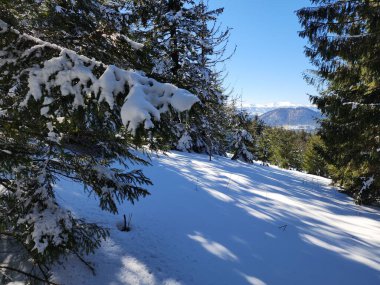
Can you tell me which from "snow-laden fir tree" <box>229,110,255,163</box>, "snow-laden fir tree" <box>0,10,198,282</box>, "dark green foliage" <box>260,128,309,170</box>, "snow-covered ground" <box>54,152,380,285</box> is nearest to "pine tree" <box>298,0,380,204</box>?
"snow-covered ground" <box>54,152,380,285</box>

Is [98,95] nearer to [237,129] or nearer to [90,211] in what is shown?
[90,211]

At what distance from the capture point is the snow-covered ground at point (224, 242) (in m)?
3.75

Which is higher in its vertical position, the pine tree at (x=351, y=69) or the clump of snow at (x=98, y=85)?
the pine tree at (x=351, y=69)

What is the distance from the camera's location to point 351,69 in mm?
7645

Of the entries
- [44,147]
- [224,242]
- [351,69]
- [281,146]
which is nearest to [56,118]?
[44,147]

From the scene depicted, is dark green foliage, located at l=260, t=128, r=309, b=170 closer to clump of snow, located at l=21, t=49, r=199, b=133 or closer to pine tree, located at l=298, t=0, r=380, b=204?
pine tree, located at l=298, t=0, r=380, b=204

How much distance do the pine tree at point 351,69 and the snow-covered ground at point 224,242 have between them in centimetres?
220

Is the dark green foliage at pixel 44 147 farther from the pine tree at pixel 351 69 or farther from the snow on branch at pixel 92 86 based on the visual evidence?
the pine tree at pixel 351 69

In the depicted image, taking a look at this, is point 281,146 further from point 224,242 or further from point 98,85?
point 98,85

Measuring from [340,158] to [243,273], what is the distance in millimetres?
7019

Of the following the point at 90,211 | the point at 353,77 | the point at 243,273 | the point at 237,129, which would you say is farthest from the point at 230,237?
the point at 237,129

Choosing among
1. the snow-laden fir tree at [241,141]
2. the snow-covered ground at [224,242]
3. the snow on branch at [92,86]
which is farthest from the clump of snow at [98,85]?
the snow-laden fir tree at [241,141]

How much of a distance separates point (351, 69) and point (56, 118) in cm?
772

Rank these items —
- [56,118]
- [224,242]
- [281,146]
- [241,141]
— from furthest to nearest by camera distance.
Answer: [281,146] < [241,141] < [224,242] < [56,118]
